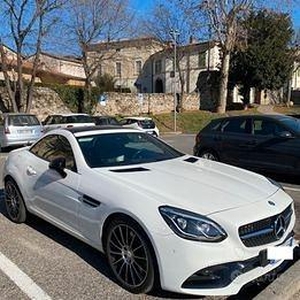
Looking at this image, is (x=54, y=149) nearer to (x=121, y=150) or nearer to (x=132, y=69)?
(x=121, y=150)

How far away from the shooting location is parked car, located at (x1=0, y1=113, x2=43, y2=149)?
17109 millimetres

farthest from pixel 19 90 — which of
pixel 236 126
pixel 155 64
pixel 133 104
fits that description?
pixel 155 64

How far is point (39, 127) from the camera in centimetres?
1806

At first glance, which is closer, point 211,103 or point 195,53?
point 211,103

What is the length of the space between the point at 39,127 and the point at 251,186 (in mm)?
14835

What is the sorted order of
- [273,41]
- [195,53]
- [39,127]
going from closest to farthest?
1. [39,127]
2. [273,41]
3. [195,53]

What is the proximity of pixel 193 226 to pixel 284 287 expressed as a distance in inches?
37.5

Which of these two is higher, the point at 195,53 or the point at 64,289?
the point at 195,53

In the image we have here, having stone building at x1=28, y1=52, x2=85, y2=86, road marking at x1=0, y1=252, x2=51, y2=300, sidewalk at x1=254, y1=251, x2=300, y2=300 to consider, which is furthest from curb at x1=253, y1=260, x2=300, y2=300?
stone building at x1=28, y1=52, x2=85, y2=86

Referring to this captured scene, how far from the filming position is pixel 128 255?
3.98 meters

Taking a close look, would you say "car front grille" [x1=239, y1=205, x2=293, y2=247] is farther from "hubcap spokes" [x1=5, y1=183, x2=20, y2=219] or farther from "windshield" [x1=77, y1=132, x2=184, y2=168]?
"hubcap spokes" [x1=5, y1=183, x2=20, y2=219]

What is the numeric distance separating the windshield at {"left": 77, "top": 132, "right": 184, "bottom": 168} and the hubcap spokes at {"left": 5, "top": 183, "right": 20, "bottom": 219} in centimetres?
163

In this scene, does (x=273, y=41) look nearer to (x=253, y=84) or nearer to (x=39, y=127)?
(x=253, y=84)

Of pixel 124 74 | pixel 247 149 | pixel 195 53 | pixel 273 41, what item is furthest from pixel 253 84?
pixel 247 149
